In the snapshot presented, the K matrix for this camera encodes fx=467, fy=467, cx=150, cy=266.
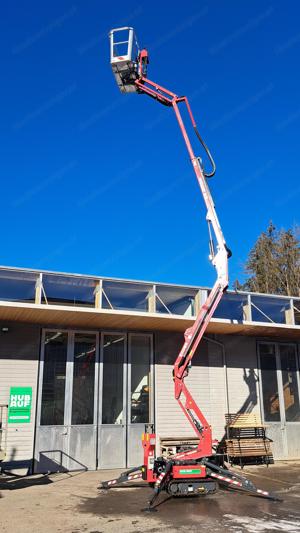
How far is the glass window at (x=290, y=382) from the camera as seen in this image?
1358 cm

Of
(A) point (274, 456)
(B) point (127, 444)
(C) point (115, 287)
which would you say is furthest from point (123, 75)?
(A) point (274, 456)

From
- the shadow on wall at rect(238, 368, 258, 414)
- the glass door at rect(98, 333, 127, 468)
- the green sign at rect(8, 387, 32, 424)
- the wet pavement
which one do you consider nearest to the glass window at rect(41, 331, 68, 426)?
the green sign at rect(8, 387, 32, 424)

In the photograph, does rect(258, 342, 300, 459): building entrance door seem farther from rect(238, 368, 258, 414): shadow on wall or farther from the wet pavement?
the wet pavement

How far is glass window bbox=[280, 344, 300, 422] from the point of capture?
535 inches

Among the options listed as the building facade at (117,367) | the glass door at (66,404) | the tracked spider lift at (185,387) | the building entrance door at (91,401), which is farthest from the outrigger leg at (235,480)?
the glass door at (66,404)

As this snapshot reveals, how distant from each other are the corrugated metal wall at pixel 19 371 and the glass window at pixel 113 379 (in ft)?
5.75

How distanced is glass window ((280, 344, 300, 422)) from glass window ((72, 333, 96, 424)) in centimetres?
579

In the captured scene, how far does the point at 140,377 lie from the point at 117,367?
0.71m

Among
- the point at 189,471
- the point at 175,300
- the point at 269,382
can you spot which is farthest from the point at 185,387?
the point at 269,382

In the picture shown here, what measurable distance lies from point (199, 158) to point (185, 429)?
276 inches

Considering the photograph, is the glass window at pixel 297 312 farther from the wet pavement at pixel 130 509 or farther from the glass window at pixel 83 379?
the glass window at pixel 83 379

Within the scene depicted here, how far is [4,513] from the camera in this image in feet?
23.2

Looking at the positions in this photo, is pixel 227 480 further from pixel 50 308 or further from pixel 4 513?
pixel 50 308

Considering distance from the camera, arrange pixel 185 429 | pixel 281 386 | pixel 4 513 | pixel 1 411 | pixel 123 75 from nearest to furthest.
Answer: pixel 4 513 → pixel 123 75 → pixel 1 411 → pixel 185 429 → pixel 281 386
